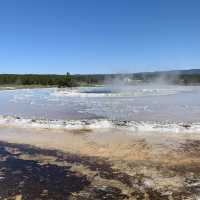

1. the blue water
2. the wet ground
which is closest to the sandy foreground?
the wet ground

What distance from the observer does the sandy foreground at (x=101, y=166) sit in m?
→ 7.49

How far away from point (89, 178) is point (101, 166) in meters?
1.20

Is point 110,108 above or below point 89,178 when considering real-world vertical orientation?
below

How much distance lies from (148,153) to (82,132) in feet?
17.7

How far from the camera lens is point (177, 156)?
34.7ft

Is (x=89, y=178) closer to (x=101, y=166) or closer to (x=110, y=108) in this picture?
(x=101, y=166)

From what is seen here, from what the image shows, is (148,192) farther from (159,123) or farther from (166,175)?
(159,123)

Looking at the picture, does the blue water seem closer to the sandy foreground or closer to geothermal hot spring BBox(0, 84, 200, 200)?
geothermal hot spring BBox(0, 84, 200, 200)

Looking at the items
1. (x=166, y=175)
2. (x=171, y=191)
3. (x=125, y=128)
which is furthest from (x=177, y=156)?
(x=125, y=128)

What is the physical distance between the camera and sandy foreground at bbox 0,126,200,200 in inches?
295

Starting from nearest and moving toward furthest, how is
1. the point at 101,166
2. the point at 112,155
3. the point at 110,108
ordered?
the point at 101,166
the point at 112,155
the point at 110,108

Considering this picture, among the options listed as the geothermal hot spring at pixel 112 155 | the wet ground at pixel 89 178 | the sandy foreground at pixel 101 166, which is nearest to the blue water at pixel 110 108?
the geothermal hot spring at pixel 112 155

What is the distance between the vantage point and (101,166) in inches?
381

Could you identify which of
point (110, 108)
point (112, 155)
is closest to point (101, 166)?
point (112, 155)
